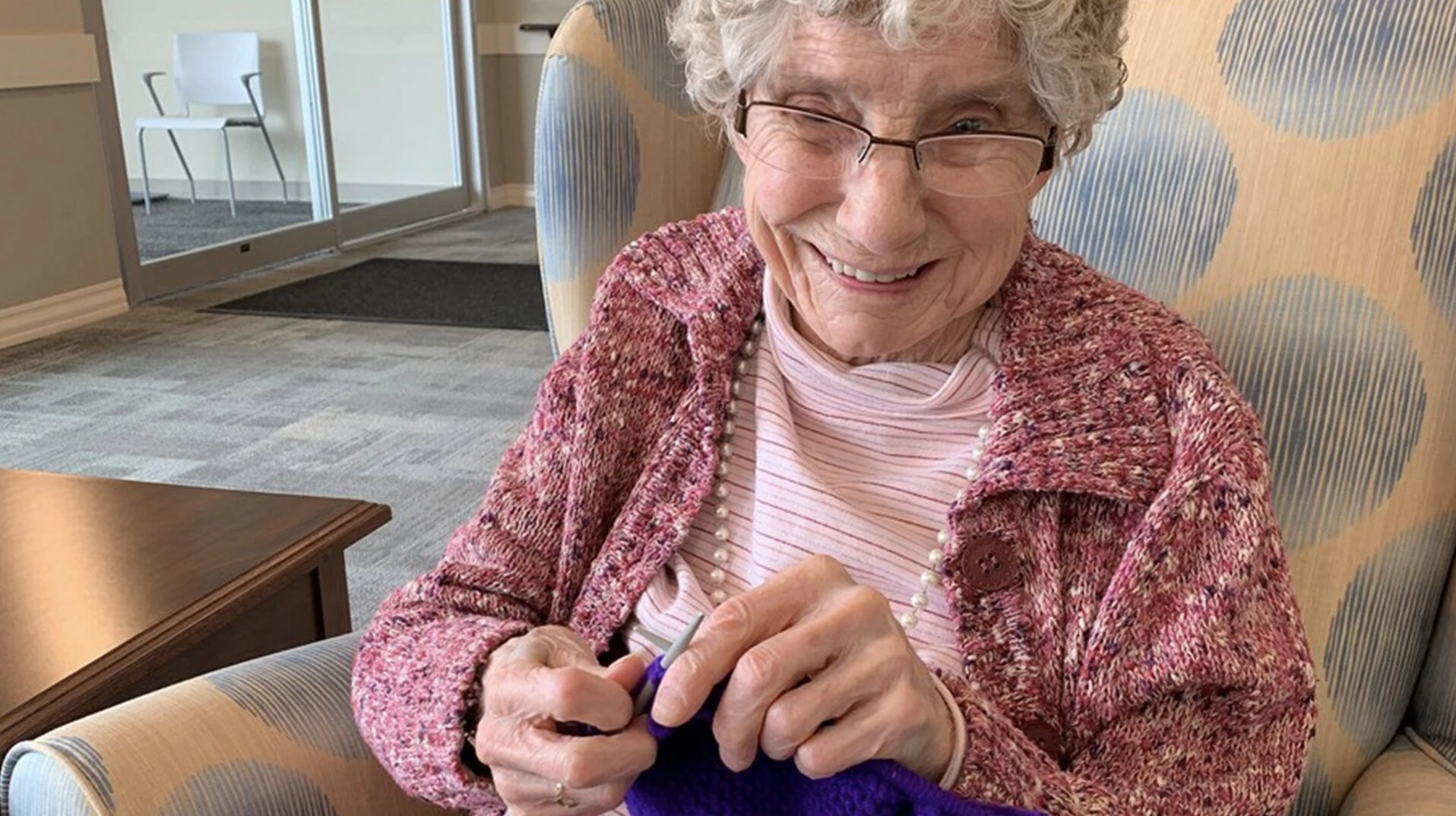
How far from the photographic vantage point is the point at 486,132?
665cm

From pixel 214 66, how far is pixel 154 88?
421 millimetres

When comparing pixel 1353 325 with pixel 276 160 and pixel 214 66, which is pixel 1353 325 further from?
pixel 276 160

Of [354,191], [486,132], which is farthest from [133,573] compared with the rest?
[486,132]

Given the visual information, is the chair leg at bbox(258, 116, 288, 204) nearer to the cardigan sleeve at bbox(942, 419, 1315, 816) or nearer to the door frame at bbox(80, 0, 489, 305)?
the door frame at bbox(80, 0, 489, 305)

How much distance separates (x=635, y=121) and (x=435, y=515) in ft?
5.37

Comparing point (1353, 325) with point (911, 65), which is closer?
point (911, 65)

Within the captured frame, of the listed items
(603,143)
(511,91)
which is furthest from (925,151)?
(511,91)

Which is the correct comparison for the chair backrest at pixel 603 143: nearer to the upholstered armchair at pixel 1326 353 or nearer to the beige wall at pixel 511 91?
the upholstered armchair at pixel 1326 353

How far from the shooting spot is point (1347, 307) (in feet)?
3.11

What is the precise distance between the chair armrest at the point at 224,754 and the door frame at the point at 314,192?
12.5ft

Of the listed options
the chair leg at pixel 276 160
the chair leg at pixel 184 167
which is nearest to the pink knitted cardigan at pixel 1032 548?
the chair leg at pixel 184 167

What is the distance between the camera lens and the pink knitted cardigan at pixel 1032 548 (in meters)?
0.81

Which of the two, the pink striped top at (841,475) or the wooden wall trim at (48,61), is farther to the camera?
the wooden wall trim at (48,61)

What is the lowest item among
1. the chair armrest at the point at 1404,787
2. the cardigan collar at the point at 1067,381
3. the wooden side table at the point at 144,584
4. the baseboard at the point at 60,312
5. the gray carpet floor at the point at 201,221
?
the baseboard at the point at 60,312
